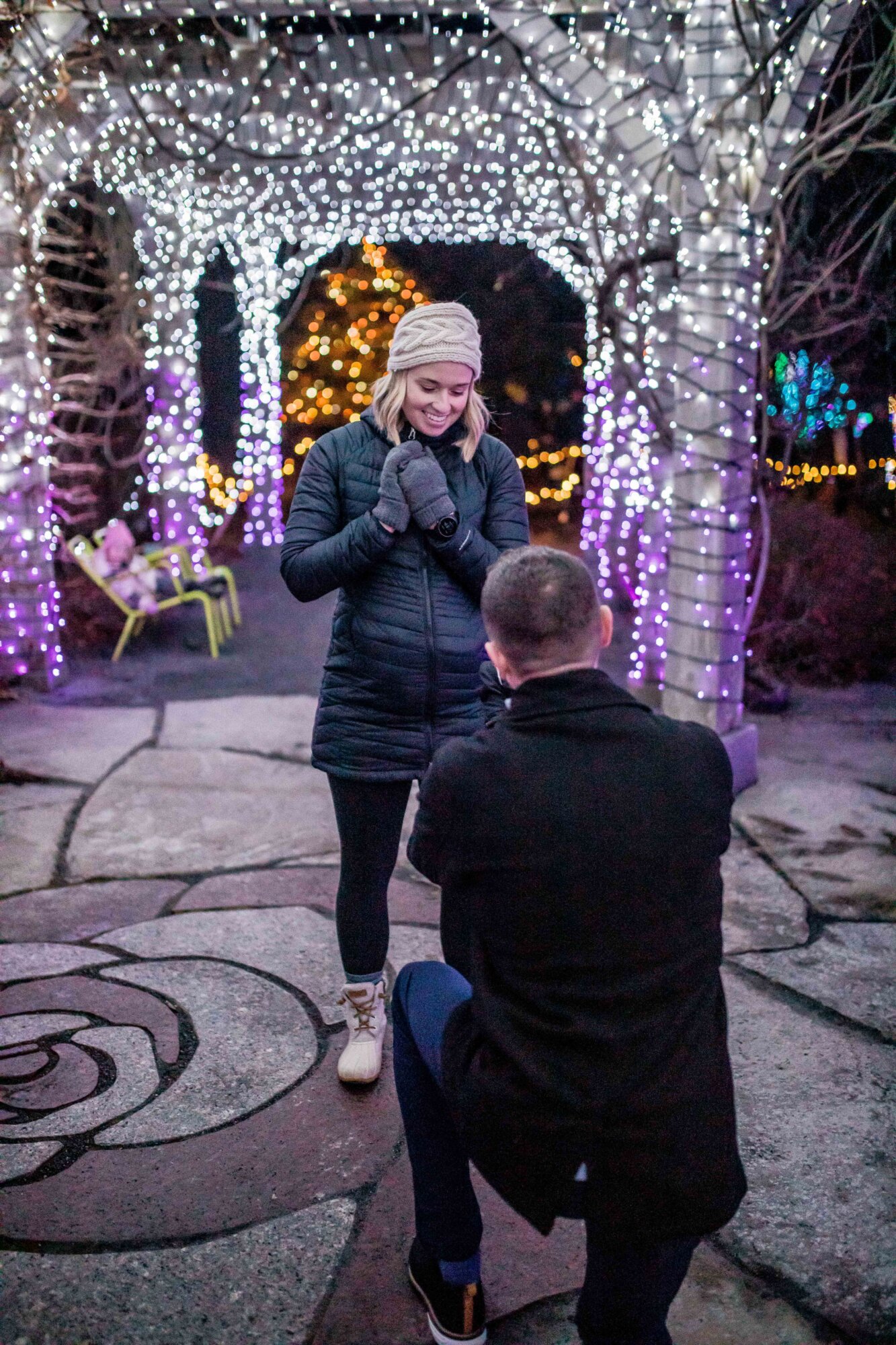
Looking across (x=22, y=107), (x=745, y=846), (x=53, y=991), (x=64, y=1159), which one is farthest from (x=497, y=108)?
(x=64, y=1159)

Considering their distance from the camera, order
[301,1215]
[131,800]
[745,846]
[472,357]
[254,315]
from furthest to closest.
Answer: [254,315] → [131,800] → [745,846] → [472,357] → [301,1215]

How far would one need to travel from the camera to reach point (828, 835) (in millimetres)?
4281

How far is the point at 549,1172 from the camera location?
1479 mm

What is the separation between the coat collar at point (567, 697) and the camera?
1507 mm

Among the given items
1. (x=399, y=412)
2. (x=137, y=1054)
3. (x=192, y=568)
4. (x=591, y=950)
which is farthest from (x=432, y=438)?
(x=192, y=568)

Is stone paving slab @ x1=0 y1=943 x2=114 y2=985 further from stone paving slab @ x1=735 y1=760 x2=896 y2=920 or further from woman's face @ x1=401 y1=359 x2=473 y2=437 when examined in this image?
stone paving slab @ x1=735 y1=760 x2=896 y2=920

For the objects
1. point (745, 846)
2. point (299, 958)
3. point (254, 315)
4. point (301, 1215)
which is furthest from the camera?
point (254, 315)

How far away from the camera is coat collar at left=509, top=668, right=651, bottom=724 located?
4.94ft

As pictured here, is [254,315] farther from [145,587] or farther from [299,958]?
[299,958]

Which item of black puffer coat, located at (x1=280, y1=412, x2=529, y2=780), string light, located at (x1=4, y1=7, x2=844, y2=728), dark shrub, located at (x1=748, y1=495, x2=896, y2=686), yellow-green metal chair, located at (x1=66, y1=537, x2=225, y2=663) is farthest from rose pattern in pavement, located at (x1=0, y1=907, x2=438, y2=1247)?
dark shrub, located at (x1=748, y1=495, x2=896, y2=686)

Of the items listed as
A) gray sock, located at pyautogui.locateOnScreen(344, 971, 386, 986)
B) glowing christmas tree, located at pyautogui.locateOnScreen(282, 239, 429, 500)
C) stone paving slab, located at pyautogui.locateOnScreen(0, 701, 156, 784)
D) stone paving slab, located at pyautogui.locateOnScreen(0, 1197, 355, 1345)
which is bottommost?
stone paving slab, located at pyautogui.locateOnScreen(0, 1197, 355, 1345)

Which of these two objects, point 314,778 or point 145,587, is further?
point 145,587

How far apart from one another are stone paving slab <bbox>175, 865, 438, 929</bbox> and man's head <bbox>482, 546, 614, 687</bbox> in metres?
2.09

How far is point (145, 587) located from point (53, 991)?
4732 mm
